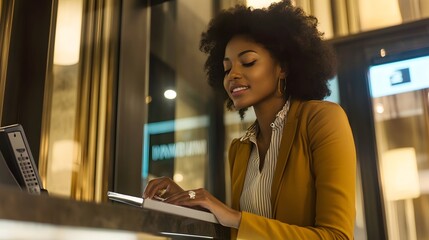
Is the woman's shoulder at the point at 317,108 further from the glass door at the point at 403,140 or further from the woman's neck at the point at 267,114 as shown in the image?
the glass door at the point at 403,140

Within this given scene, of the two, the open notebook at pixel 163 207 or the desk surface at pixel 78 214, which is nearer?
the desk surface at pixel 78 214

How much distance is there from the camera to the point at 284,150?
4.07 feet

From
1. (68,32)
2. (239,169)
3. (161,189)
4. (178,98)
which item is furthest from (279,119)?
(68,32)

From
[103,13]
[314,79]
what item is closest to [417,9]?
[314,79]

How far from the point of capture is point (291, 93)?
1.50 metres

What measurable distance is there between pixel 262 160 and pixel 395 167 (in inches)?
30.7

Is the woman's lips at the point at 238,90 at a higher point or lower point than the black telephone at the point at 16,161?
higher

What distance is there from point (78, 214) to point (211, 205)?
19.7 inches

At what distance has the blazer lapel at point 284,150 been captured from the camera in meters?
1.21

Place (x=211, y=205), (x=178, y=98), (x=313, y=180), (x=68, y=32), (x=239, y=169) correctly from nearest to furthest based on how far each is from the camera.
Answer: (x=211, y=205) < (x=313, y=180) < (x=239, y=169) < (x=68, y=32) < (x=178, y=98)

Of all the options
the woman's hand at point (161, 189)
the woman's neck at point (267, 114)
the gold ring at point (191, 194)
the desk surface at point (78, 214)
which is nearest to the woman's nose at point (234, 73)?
the woman's neck at point (267, 114)

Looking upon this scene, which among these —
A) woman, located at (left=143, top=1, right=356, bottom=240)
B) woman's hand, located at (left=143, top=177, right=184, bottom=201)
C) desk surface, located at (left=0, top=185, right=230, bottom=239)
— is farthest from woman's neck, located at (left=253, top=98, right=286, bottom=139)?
desk surface, located at (left=0, top=185, right=230, bottom=239)

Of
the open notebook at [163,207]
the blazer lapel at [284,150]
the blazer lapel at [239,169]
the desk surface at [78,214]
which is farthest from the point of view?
the blazer lapel at [239,169]

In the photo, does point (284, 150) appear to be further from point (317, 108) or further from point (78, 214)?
point (78, 214)
